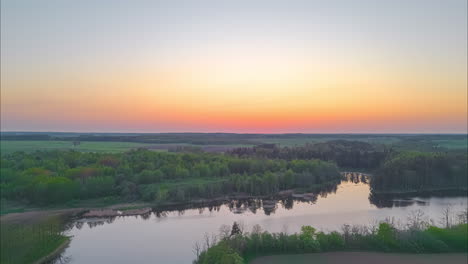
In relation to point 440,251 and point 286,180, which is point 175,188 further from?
point 440,251

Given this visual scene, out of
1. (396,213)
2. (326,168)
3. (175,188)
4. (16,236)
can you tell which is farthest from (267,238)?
(326,168)

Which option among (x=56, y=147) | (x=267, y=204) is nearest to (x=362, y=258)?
(x=267, y=204)

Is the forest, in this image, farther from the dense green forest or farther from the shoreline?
the shoreline

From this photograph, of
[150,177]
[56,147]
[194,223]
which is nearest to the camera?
[194,223]

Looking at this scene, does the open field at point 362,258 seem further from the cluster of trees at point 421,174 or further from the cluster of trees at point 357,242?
the cluster of trees at point 421,174

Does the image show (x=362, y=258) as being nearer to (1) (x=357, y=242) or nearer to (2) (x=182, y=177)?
(1) (x=357, y=242)

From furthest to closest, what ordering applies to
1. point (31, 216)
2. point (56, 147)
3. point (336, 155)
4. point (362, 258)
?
point (56, 147) < point (336, 155) < point (31, 216) < point (362, 258)
